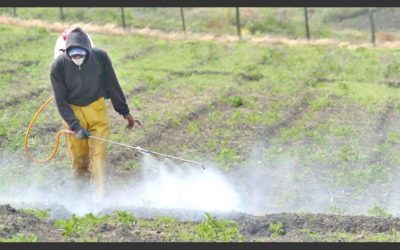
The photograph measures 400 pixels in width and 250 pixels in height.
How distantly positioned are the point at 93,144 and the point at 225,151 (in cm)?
379

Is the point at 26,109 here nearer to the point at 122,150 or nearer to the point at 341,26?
the point at 122,150

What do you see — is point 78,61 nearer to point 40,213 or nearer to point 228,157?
point 40,213

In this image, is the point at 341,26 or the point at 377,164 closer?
the point at 377,164

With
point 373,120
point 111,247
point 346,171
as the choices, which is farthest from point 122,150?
point 111,247

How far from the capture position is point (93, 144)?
428 inches

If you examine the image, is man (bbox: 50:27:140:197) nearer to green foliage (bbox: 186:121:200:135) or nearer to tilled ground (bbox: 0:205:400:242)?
tilled ground (bbox: 0:205:400:242)

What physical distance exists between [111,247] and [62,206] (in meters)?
2.79

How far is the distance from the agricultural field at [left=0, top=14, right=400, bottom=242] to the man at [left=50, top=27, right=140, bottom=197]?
425mm

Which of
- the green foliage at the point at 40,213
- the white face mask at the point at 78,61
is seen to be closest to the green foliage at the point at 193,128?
the white face mask at the point at 78,61

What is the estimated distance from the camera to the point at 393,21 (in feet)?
110

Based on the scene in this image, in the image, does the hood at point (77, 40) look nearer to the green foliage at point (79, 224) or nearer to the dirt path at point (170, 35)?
the green foliage at point (79, 224)

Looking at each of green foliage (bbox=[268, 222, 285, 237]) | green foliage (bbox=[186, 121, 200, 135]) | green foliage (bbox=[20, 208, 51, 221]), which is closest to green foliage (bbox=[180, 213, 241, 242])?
green foliage (bbox=[268, 222, 285, 237])

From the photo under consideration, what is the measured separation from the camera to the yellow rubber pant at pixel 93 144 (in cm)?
1080

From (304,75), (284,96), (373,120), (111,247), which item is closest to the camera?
(111,247)
